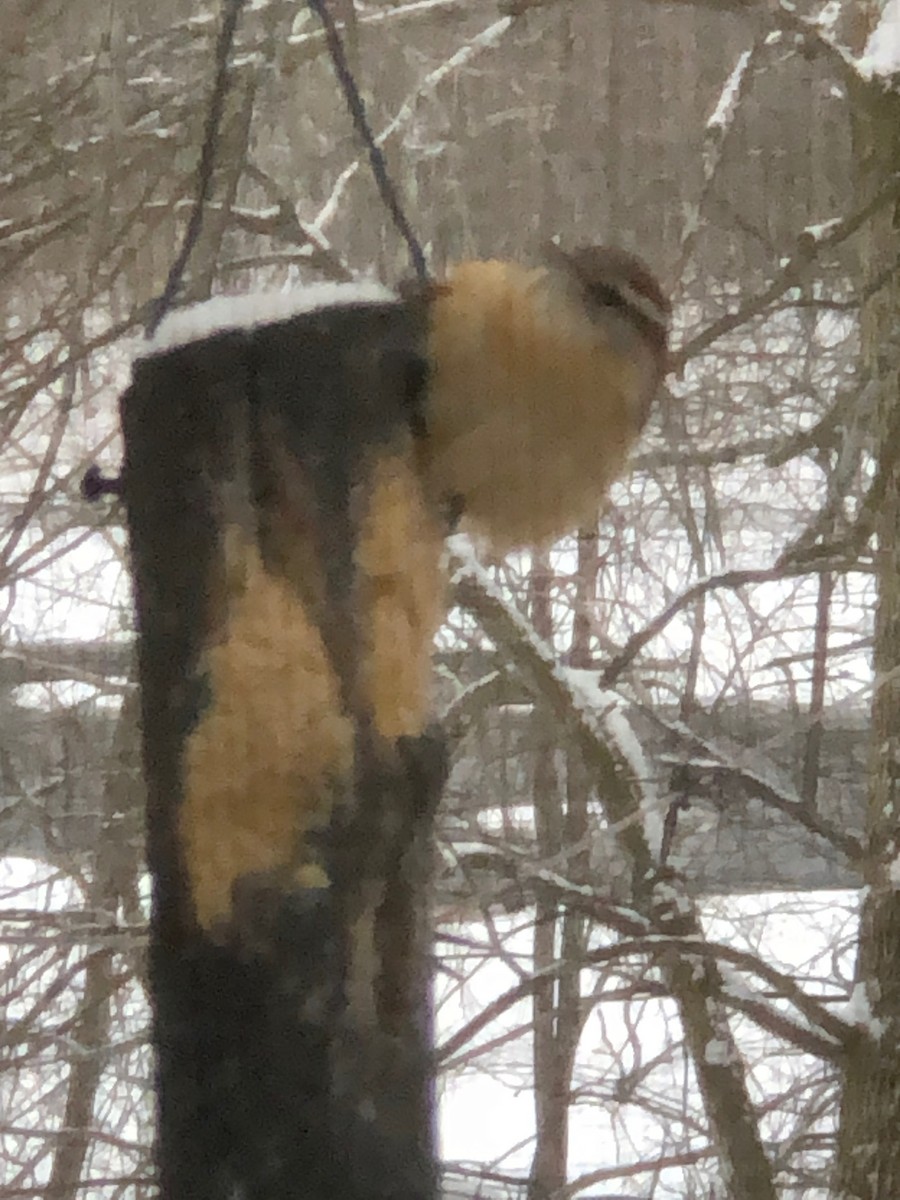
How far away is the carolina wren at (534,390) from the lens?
35 cm

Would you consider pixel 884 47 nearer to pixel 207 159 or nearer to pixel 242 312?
pixel 207 159

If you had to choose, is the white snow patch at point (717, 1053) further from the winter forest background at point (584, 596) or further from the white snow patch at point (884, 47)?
the white snow patch at point (884, 47)

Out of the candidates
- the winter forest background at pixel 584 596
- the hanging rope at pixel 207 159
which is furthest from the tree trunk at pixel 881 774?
the hanging rope at pixel 207 159

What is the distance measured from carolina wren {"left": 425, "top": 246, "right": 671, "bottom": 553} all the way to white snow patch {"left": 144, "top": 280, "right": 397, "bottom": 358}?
0.03 meters

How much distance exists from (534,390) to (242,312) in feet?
0.30

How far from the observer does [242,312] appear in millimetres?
335

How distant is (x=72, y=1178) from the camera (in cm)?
75

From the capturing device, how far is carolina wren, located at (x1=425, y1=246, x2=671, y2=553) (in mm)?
348

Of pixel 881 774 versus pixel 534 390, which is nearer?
pixel 534 390

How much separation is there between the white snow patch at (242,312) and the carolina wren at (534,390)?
3cm

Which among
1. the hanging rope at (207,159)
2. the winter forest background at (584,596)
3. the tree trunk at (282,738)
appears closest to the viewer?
the tree trunk at (282,738)

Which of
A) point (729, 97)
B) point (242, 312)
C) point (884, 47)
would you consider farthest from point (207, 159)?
point (884, 47)

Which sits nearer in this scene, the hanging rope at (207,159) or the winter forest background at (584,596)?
the hanging rope at (207,159)

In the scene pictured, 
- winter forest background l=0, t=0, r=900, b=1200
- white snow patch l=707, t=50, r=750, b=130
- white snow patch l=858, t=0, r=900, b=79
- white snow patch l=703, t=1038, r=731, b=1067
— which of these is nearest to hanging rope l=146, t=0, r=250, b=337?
winter forest background l=0, t=0, r=900, b=1200
